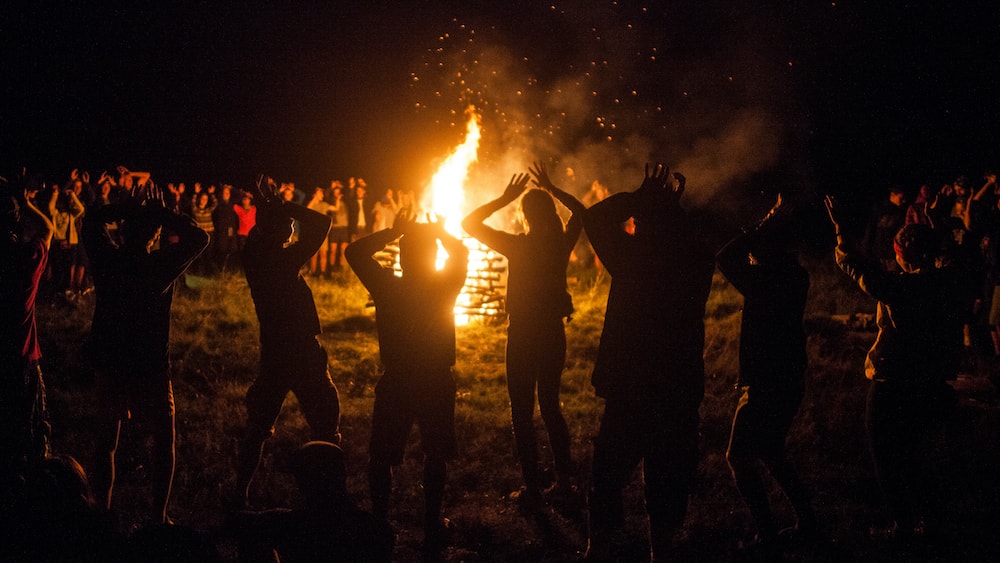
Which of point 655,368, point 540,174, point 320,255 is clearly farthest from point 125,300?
point 320,255

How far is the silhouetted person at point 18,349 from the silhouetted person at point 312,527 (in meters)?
2.42

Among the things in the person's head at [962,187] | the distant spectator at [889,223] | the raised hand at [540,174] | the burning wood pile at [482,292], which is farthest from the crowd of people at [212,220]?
the person's head at [962,187]

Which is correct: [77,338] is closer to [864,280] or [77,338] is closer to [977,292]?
[864,280]

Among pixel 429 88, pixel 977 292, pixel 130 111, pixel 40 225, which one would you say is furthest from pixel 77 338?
pixel 429 88

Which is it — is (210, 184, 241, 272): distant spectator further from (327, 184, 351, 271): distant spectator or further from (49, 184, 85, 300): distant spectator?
(49, 184, 85, 300): distant spectator

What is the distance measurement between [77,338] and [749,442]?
28.6ft

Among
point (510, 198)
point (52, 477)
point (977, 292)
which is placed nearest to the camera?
point (52, 477)

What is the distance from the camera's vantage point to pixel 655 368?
3.78 m

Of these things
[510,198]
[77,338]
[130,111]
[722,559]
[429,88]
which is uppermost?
[429,88]

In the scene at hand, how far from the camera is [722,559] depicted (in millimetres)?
4324

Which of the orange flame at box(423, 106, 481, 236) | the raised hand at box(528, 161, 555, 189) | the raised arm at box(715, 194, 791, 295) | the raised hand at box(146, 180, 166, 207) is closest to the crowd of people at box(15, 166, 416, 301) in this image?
the orange flame at box(423, 106, 481, 236)

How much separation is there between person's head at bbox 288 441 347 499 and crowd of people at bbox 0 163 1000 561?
57.0 inches

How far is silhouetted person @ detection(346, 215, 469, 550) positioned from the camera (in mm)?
4070

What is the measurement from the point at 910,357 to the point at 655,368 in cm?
185
